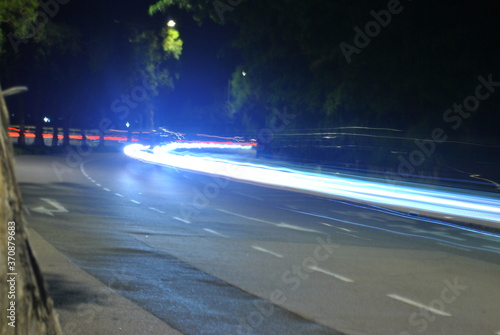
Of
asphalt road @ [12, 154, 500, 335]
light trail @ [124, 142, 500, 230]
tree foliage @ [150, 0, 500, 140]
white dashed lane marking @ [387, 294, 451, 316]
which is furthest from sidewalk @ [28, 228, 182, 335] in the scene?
tree foliage @ [150, 0, 500, 140]

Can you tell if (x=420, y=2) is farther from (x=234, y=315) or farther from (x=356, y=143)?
(x=234, y=315)

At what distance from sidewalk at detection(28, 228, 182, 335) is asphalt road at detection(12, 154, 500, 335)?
243mm

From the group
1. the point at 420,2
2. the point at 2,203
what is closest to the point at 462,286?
the point at 2,203

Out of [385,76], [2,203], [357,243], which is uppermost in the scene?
[385,76]

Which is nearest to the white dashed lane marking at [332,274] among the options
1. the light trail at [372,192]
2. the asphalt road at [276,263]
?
the asphalt road at [276,263]

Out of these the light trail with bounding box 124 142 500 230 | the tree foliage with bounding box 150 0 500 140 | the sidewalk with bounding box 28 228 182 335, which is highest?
the tree foliage with bounding box 150 0 500 140

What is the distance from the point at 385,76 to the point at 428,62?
2.35 metres

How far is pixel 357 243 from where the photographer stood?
539 inches

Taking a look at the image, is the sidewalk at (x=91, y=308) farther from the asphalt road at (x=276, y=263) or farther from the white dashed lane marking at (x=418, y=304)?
the white dashed lane marking at (x=418, y=304)

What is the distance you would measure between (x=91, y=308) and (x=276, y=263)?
3934mm

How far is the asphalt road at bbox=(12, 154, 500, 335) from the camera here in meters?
7.88

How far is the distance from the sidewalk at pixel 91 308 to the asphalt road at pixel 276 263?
0.24 meters

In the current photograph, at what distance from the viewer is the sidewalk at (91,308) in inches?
273

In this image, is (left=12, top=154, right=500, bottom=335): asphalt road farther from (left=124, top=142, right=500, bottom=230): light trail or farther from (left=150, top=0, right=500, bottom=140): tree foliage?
(left=150, top=0, right=500, bottom=140): tree foliage
